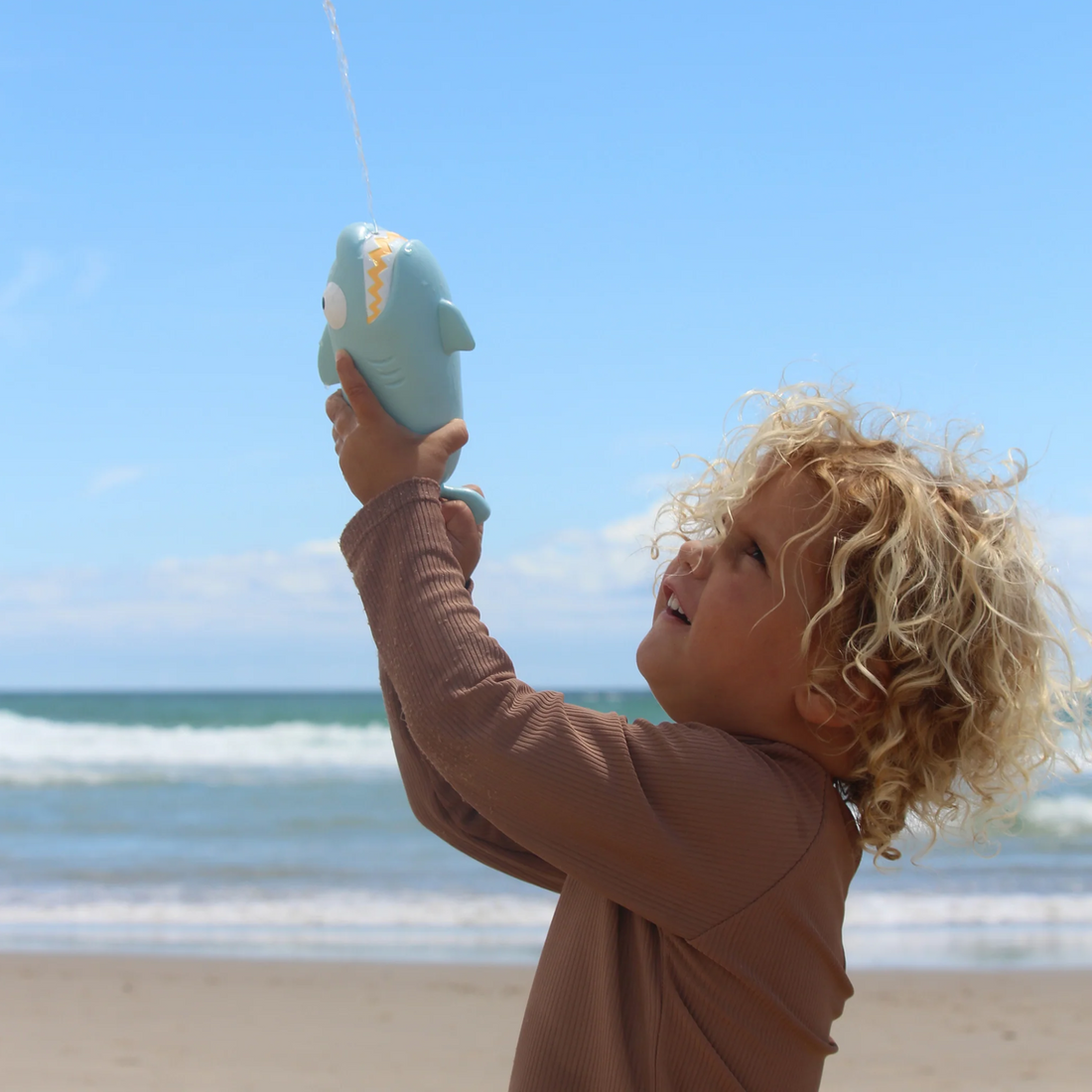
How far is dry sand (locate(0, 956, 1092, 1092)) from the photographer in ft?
13.9

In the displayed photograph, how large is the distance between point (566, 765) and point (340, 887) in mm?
6509

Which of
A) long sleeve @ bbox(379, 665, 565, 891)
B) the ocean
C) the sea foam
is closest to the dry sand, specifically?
the ocean

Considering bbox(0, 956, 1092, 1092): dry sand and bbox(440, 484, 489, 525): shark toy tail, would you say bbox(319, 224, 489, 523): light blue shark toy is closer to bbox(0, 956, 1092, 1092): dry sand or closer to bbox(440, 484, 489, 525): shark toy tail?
bbox(440, 484, 489, 525): shark toy tail

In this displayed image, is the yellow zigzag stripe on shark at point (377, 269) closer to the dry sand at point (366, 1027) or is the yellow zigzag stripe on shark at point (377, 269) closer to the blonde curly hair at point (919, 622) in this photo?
the blonde curly hair at point (919, 622)

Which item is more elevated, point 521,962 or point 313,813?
point 521,962

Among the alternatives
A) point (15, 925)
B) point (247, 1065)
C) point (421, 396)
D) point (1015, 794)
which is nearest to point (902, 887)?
point (247, 1065)

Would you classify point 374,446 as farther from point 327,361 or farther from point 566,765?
point 566,765

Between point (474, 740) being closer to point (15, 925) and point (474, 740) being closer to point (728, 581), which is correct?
point (728, 581)

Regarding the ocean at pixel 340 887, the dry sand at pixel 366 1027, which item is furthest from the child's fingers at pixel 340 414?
the dry sand at pixel 366 1027

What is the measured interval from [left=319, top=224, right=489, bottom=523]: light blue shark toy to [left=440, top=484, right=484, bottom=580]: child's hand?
3 cm

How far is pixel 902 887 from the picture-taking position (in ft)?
23.4

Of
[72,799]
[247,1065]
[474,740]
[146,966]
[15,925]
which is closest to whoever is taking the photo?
[474,740]

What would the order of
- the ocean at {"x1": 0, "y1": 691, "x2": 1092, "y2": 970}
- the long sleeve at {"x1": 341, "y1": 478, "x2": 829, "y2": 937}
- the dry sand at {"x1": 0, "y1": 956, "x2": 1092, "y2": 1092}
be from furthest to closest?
1. the ocean at {"x1": 0, "y1": 691, "x2": 1092, "y2": 970}
2. the dry sand at {"x1": 0, "y1": 956, "x2": 1092, "y2": 1092}
3. the long sleeve at {"x1": 341, "y1": 478, "x2": 829, "y2": 937}

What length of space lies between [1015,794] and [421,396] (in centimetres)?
94
